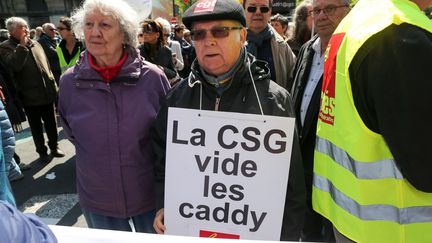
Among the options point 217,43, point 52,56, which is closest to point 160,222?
point 217,43

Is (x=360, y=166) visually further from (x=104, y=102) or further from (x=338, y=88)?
(x=104, y=102)

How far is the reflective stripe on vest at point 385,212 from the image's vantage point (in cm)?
118

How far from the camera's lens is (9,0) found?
73.6 ft

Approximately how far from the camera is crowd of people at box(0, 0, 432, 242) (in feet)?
3.60

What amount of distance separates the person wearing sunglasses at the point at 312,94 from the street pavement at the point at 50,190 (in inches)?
86.5

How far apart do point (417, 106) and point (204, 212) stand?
3.20ft

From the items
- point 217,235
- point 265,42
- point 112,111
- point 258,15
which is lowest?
point 217,235

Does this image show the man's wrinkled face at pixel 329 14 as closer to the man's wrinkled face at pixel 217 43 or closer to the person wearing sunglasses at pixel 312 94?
the person wearing sunglasses at pixel 312 94

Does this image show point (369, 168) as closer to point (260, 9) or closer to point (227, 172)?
point (227, 172)

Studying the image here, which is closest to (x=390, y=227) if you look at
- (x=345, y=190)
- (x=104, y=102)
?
(x=345, y=190)

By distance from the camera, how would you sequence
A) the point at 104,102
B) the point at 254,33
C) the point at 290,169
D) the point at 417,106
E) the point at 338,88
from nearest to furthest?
1. the point at 417,106
2. the point at 338,88
3. the point at 290,169
4. the point at 104,102
5. the point at 254,33

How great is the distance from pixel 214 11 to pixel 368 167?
887 millimetres

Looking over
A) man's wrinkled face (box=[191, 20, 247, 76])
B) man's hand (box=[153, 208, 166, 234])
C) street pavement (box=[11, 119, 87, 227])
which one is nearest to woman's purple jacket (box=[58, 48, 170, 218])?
man's hand (box=[153, 208, 166, 234])

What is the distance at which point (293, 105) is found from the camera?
193 centimetres
